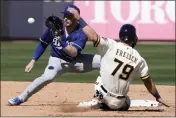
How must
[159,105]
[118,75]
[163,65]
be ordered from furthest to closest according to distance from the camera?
[163,65] < [159,105] < [118,75]

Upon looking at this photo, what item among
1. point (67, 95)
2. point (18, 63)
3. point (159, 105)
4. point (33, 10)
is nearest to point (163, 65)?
point (18, 63)

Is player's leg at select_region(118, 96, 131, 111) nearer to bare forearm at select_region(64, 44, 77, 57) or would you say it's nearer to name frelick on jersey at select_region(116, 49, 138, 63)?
name frelick on jersey at select_region(116, 49, 138, 63)

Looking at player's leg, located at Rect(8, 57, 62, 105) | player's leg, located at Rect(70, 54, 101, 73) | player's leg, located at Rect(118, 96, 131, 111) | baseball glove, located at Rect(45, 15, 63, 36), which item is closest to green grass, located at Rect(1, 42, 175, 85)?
player's leg, located at Rect(70, 54, 101, 73)

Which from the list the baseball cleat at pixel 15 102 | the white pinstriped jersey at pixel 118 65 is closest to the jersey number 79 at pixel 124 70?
the white pinstriped jersey at pixel 118 65

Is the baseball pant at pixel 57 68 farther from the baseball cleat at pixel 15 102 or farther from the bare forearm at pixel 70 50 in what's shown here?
the bare forearm at pixel 70 50

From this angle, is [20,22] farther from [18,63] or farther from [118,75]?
[118,75]

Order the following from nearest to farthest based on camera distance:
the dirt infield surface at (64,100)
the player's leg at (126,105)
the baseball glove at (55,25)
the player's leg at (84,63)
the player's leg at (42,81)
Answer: the baseball glove at (55,25) < the dirt infield surface at (64,100) < the player's leg at (126,105) < the player's leg at (42,81) < the player's leg at (84,63)
